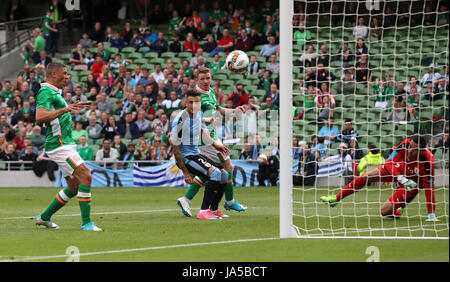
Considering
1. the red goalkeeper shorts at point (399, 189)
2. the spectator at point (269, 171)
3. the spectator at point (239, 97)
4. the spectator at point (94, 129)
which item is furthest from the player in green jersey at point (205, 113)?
the spectator at point (94, 129)

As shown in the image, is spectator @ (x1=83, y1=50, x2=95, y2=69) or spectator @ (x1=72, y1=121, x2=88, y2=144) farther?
spectator @ (x1=83, y1=50, x2=95, y2=69)

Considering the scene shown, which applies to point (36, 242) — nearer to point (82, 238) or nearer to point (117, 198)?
point (82, 238)

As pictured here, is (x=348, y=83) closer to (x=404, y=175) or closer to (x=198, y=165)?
(x=404, y=175)

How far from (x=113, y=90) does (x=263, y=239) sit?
18.0 m

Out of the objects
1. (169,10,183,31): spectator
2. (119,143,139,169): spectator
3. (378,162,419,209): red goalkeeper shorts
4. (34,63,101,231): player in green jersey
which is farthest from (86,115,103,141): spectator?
(378,162,419,209): red goalkeeper shorts

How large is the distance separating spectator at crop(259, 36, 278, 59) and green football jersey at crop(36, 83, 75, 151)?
53.5 ft

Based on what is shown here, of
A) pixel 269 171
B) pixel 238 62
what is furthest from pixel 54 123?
pixel 269 171

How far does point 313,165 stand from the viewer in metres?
21.2

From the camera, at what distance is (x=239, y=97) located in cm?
2456

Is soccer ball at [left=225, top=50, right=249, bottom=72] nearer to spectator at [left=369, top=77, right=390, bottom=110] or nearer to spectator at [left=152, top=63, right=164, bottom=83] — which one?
spectator at [left=369, top=77, right=390, bottom=110]

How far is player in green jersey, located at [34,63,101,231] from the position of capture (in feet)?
36.6

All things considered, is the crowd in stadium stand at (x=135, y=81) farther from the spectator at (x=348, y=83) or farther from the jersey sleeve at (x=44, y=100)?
the jersey sleeve at (x=44, y=100)
